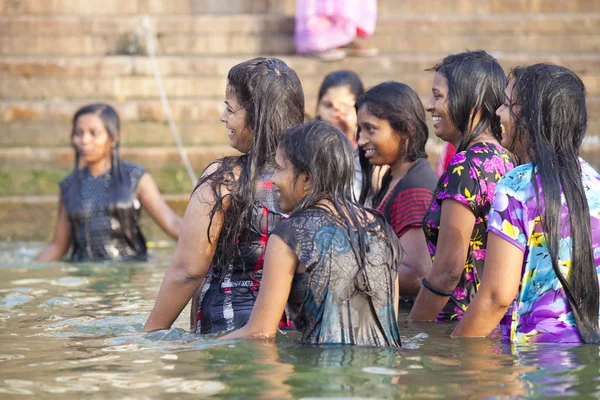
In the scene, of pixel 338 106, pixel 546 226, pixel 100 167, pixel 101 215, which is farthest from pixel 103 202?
pixel 546 226

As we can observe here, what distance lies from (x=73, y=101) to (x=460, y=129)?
294 inches

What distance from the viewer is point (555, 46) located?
1330 cm

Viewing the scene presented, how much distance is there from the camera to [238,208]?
4398 millimetres

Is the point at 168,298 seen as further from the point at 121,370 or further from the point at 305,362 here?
the point at 305,362

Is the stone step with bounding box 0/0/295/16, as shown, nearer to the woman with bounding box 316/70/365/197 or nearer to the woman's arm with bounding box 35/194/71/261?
the woman's arm with bounding box 35/194/71/261

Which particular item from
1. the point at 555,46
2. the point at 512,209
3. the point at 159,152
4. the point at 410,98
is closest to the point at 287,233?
the point at 512,209

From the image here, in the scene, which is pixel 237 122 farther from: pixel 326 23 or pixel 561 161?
pixel 326 23

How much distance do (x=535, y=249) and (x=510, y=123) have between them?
0.54 m

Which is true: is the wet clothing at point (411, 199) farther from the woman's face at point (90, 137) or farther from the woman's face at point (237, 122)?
the woman's face at point (90, 137)

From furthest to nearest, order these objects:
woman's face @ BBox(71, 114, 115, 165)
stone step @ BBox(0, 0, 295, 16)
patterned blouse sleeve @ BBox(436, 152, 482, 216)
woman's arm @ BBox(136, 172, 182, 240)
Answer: stone step @ BBox(0, 0, 295, 16)
woman's arm @ BBox(136, 172, 182, 240)
woman's face @ BBox(71, 114, 115, 165)
patterned blouse sleeve @ BBox(436, 152, 482, 216)

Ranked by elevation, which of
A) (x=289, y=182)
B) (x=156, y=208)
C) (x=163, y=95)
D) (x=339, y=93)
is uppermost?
(x=163, y=95)

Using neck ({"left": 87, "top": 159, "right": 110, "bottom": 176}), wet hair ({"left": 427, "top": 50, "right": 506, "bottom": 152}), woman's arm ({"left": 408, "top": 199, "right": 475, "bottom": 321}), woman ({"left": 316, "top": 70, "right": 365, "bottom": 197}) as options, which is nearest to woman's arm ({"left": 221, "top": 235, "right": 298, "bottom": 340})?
woman's arm ({"left": 408, "top": 199, "right": 475, "bottom": 321})

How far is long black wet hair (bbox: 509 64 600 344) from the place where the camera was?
4.11 metres

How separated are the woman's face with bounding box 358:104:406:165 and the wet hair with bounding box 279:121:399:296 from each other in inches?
66.6
